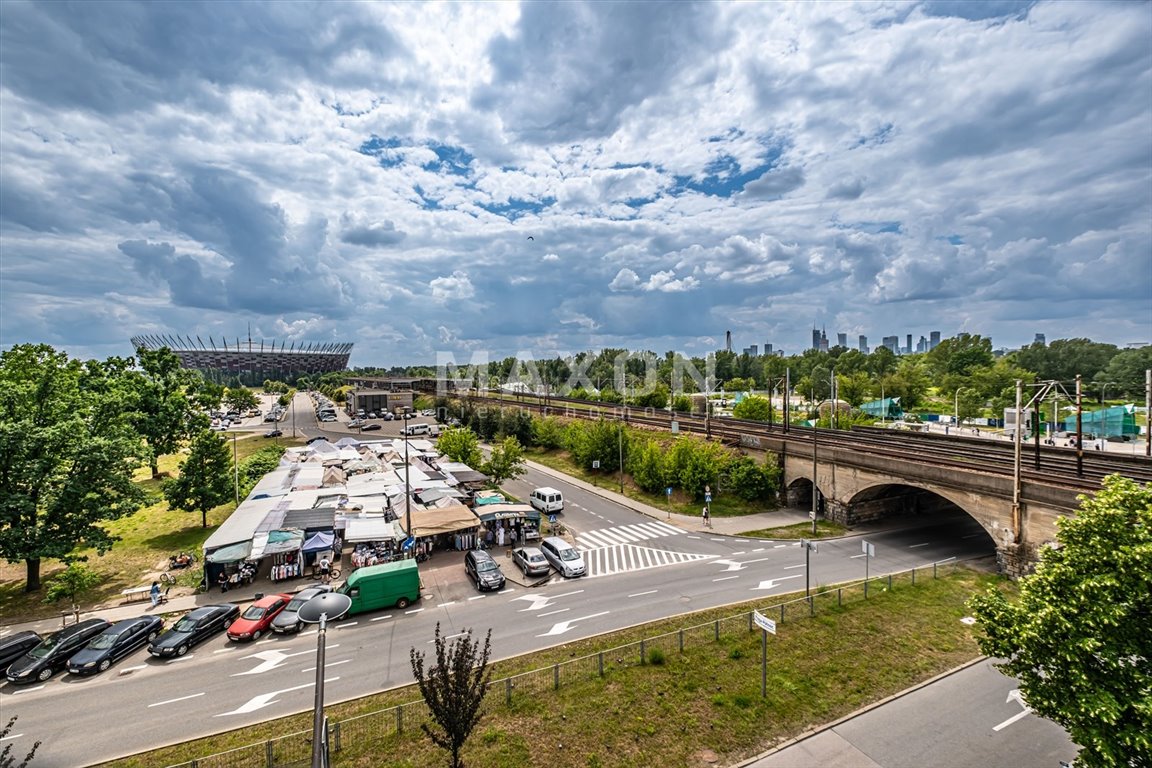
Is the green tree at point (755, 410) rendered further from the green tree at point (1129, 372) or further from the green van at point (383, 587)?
the green tree at point (1129, 372)

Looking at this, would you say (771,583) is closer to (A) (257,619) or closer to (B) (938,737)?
(B) (938,737)

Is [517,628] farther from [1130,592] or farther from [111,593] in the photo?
[111,593]

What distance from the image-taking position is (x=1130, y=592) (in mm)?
8805

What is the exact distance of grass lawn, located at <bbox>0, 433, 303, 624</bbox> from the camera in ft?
77.4

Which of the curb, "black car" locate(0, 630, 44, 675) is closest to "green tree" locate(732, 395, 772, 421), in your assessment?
the curb

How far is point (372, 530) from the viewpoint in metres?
28.5

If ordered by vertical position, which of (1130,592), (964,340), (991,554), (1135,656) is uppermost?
(964,340)

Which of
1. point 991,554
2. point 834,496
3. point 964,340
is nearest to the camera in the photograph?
point 991,554

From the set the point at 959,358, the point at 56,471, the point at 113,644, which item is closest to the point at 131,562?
the point at 56,471

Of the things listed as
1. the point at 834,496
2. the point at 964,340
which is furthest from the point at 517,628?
the point at 964,340

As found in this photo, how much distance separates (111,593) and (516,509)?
20823mm

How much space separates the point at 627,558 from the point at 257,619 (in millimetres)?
18007

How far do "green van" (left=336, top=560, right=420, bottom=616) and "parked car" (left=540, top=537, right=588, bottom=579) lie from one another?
7188mm

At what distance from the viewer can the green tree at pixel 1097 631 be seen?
336 inches
